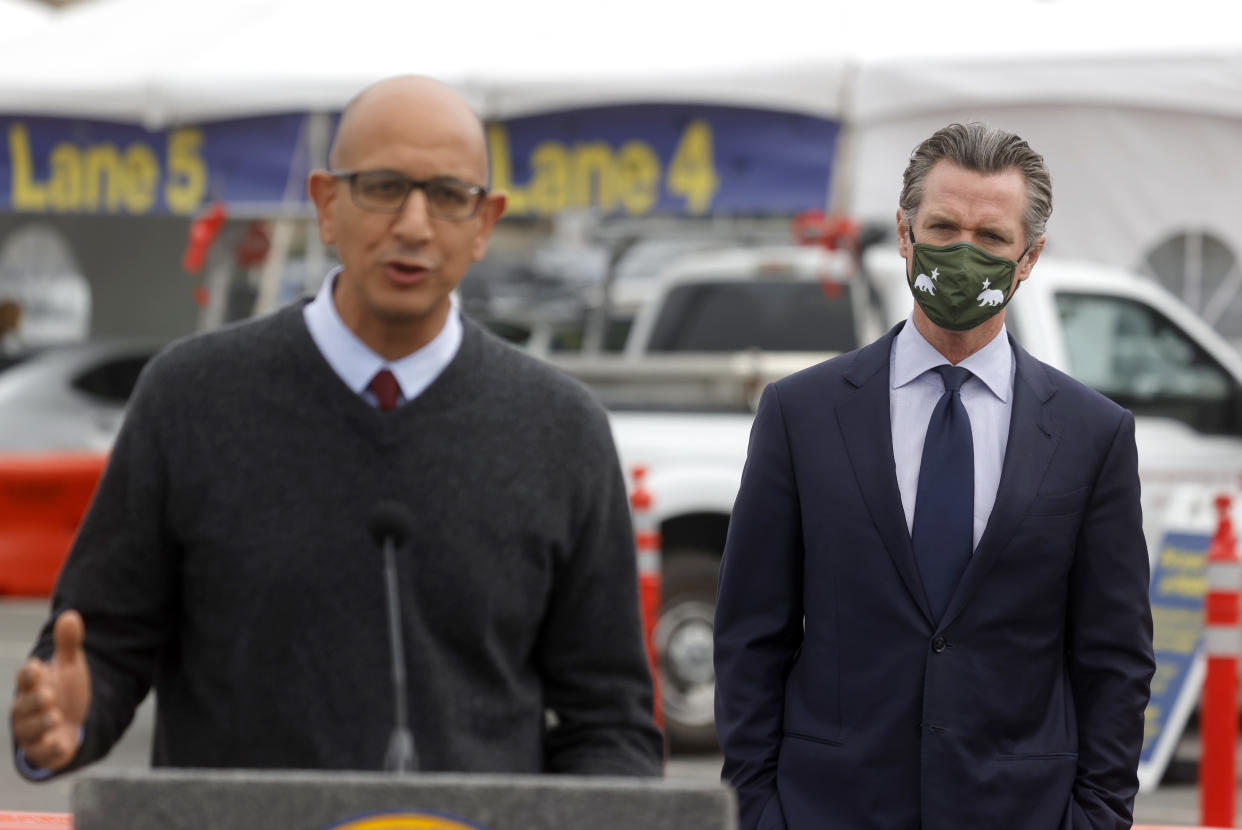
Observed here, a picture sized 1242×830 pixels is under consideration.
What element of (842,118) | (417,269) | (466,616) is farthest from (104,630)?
(842,118)

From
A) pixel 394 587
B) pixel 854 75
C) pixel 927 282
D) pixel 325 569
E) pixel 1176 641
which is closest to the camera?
pixel 394 587

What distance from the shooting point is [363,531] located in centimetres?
235

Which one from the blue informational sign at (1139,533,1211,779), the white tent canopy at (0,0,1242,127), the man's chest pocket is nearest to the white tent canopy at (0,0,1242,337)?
the white tent canopy at (0,0,1242,127)

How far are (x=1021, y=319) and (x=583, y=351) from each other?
252 centimetres

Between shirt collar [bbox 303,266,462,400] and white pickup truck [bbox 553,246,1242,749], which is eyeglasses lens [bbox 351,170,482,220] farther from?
white pickup truck [bbox 553,246,1242,749]

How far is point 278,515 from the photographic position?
2.36m

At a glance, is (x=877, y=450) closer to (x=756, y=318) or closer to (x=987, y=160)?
(x=987, y=160)

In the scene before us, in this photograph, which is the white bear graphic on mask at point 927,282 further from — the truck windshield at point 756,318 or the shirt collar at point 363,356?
the truck windshield at point 756,318

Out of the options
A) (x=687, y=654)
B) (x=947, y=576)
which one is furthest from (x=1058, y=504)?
(x=687, y=654)

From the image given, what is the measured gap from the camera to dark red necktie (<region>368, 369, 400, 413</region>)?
2439mm

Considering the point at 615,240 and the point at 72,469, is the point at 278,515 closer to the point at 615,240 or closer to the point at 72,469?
the point at 615,240

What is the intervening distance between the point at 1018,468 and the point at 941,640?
30cm

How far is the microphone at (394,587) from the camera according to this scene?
85.9 inches

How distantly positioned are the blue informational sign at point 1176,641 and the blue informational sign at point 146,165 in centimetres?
586
